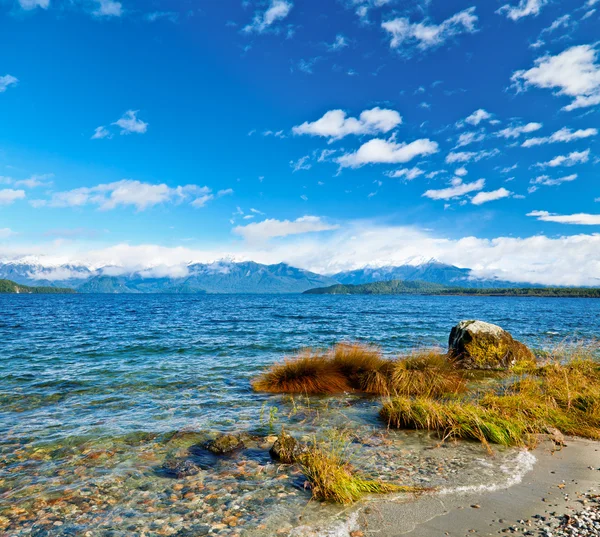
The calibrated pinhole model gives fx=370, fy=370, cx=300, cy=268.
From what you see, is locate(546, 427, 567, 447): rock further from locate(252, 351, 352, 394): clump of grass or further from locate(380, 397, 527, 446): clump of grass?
locate(252, 351, 352, 394): clump of grass

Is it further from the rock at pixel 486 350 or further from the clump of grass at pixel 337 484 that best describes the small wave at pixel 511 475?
the rock at pixel 486 350

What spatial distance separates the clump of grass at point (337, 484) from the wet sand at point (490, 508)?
33 centimetres

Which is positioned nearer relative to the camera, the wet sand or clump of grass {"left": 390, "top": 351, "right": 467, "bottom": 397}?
the wet sand

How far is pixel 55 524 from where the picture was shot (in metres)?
6.13

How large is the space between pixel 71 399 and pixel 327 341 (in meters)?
20.7

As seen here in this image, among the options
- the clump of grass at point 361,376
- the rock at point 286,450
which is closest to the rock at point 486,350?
the clump of grass at point 361,376

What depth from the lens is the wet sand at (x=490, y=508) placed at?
573cm

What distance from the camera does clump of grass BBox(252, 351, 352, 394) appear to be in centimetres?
1497

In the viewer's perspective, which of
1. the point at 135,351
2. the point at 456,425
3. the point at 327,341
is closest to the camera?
the point at 456,425

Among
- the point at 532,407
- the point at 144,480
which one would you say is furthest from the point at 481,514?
the point at 144,480

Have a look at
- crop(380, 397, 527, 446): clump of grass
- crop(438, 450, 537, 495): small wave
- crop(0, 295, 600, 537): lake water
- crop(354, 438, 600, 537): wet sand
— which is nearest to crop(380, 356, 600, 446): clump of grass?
crop(380, 397, 527, 446): clump of grass

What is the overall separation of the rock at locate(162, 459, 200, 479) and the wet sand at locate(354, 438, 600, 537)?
12.6ft

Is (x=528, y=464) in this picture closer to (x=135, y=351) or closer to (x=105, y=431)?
(x=105, y=431)

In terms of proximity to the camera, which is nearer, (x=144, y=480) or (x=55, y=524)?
(x=55, y=524)
